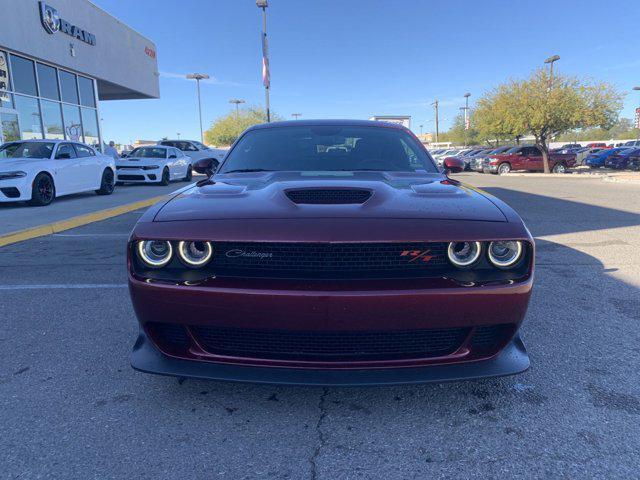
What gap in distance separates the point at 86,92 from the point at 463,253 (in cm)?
2004

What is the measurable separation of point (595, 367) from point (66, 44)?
19072mm

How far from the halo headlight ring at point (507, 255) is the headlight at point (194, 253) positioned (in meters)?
1.17

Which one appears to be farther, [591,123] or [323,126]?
[591,123]

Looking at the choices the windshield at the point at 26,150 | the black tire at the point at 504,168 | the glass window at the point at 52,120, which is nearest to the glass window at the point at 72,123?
the glass window at the point at 52,120

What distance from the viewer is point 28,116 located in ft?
48.3

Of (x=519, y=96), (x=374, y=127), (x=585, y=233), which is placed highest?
(x=519, y=96)

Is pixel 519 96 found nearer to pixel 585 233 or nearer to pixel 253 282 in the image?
pixel 585 233

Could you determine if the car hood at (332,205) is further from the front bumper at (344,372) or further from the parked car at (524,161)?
the parked car at (524,161)

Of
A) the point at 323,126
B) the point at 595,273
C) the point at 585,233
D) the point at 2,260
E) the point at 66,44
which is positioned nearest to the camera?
the point at 323,126

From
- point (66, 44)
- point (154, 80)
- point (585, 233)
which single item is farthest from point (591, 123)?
point (66, 44)

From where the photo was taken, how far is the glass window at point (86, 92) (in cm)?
1767

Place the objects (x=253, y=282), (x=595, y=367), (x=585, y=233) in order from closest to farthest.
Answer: (x=253, y=282)
(x=595, y=367)
(x=585, y=233)

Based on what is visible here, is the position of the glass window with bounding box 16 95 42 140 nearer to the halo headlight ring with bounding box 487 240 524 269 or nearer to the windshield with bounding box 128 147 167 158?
the windshield with bounding box 128 147 167 158

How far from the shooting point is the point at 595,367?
7.95 feet
